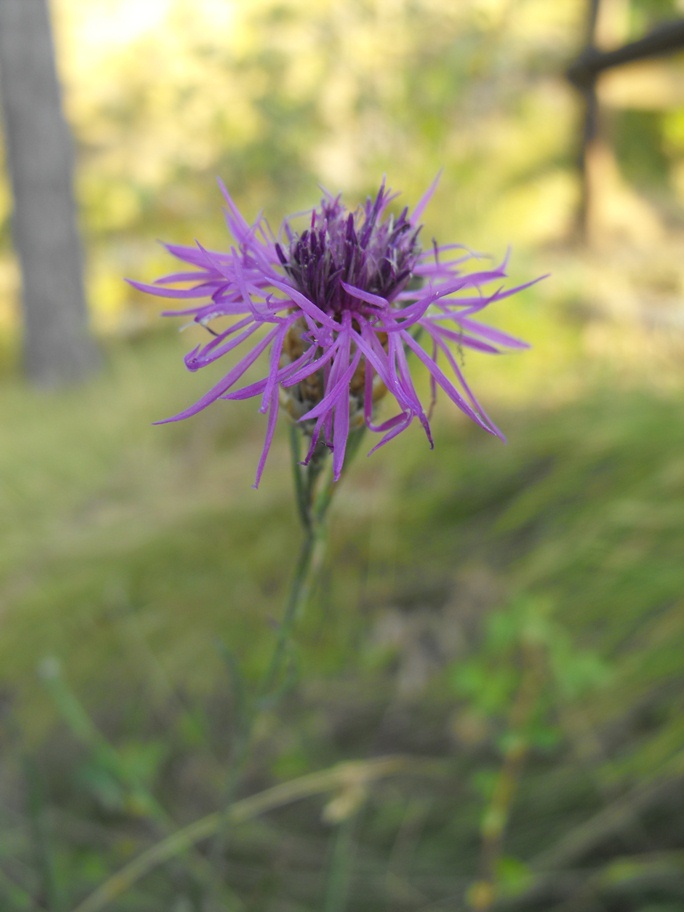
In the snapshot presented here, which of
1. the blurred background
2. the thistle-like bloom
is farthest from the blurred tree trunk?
the thistle-like bloom

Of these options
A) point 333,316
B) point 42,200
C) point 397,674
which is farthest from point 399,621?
point 42,200

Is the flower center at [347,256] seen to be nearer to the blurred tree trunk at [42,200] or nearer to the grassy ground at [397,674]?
the grassy ground at [397,674]

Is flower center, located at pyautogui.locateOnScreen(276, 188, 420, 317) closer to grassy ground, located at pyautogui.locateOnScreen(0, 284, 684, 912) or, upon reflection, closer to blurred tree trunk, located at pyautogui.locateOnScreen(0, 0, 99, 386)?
grassy ground, located at pyautogui.locateOnScreen(0, 284, 684, 912)

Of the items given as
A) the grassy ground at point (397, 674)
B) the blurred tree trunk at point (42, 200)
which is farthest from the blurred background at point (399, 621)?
the blurred tree trunk at point (42, 200)

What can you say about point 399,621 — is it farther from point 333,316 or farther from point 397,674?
point 333,316

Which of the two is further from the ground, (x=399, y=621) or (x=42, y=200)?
(x=42, y=200)

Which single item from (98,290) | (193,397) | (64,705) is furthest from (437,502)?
(98,290)
